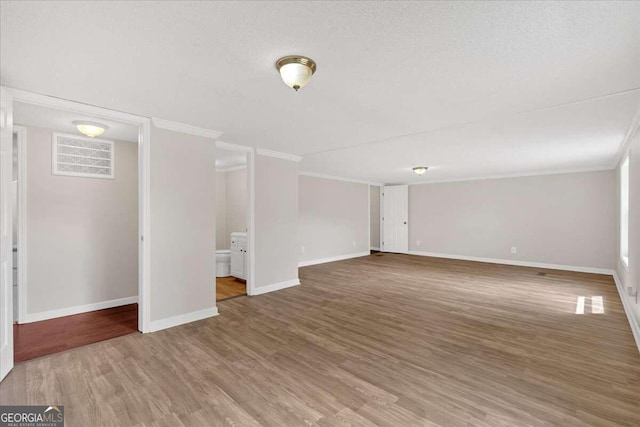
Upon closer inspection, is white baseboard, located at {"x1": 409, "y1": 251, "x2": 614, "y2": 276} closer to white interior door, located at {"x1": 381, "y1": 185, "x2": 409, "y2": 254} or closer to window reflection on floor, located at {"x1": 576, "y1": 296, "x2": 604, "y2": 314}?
white interior door, located at {"x1": 381, "y1": 185, "x2": 409, "y2": 254}

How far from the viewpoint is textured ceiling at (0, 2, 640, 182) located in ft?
4.79

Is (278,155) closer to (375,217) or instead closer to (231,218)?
(231,218)

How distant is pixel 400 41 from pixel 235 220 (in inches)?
232

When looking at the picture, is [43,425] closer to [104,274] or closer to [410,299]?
[104,274]

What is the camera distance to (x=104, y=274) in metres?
3.95

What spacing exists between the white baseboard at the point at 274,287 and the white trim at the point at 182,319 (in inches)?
35.5

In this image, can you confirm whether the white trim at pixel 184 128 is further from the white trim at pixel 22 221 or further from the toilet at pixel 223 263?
the toilet at pixel 223 263


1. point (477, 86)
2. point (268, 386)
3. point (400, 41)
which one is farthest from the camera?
point (477, 86)

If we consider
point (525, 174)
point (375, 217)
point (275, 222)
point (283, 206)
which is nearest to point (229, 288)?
point (275, 222)

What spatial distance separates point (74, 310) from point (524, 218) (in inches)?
339

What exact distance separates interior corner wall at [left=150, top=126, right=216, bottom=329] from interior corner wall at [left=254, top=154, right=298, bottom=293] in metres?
0.95

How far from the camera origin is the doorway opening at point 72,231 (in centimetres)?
321

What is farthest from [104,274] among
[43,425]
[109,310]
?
[43,425]

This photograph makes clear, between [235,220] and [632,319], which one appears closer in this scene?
[632,319]
